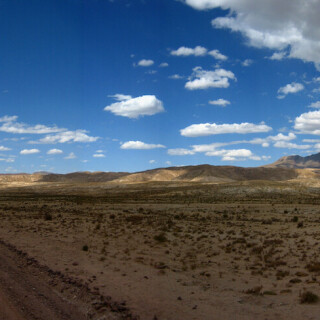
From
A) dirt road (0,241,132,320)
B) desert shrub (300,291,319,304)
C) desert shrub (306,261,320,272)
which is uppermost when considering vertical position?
dirt road (0,241,132,320)

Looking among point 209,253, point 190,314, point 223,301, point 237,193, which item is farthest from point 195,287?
point 237,193

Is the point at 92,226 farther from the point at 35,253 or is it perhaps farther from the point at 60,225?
the point at 35,253

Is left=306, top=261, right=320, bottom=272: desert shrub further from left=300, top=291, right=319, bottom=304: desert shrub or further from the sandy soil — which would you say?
left=300, top=291, right=319, bottom=304: desert shrub

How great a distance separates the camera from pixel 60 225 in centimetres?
2686

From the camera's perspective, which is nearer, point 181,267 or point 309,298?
A: point 309,298

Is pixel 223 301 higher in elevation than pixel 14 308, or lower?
lower

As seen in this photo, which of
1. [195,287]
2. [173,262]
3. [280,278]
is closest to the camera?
[195,287]

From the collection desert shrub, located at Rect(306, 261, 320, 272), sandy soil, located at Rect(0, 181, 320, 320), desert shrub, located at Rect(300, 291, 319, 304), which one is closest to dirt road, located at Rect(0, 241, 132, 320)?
sandy soil, located at Rect(0, 181, 320, 320)

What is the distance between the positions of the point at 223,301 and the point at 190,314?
163 centimetres

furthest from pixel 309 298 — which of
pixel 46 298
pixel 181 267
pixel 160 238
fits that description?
pixel 160 238

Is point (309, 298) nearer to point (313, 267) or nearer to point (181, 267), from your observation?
point (313, 267)

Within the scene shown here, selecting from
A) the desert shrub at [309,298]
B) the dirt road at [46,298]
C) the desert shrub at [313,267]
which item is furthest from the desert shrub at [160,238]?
the desert shrub at [309,298]

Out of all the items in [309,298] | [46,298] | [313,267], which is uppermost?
[46,298]

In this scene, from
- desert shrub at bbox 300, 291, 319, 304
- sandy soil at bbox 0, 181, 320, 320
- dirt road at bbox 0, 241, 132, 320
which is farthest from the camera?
desert shrub at bbox 300, 291, 319, 304
